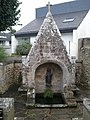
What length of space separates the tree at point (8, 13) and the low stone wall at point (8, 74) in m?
4.06

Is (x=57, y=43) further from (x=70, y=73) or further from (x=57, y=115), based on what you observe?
(x=57, y=115)

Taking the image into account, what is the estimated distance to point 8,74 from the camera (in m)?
15.7

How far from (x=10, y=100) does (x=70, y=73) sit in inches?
260

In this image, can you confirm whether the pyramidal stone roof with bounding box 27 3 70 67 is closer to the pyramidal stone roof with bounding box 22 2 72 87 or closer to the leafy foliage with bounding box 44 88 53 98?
the pyramidal stone roof with bounding box 22 2 72 87

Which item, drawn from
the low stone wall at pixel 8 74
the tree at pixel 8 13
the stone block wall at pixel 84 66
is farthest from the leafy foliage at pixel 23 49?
the stone block wall at pixel 84 66

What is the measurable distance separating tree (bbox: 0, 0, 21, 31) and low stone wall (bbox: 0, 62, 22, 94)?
406cm

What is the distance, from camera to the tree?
18344 millimetres

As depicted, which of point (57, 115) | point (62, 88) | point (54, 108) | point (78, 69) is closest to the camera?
point (57, 115)

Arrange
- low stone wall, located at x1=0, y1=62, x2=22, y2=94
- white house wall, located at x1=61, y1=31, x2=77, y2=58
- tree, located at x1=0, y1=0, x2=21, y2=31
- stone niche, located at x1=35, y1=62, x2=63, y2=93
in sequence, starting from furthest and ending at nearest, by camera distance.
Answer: white house wall, located at x1=61, y1=31, x2=77, y2=58 → tree, located at x1=0, y1=0, x2=21, y2=31 → stone niche, located at x1=35, y1=62, x2=63, y2=93 → low stone wall, located at x1=0, y1=62, x2=22, y2=94

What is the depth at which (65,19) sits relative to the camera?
2656cm

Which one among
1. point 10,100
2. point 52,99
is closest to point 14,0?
point 52,99

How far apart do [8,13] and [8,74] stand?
5.81 metres

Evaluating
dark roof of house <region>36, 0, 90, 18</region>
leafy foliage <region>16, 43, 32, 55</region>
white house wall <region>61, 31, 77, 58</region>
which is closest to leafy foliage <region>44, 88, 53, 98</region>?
white house wall <region>61, 31, 77, 58</region>

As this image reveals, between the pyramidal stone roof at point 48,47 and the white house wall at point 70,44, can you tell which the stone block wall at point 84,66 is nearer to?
the white house wall at point 70,44
